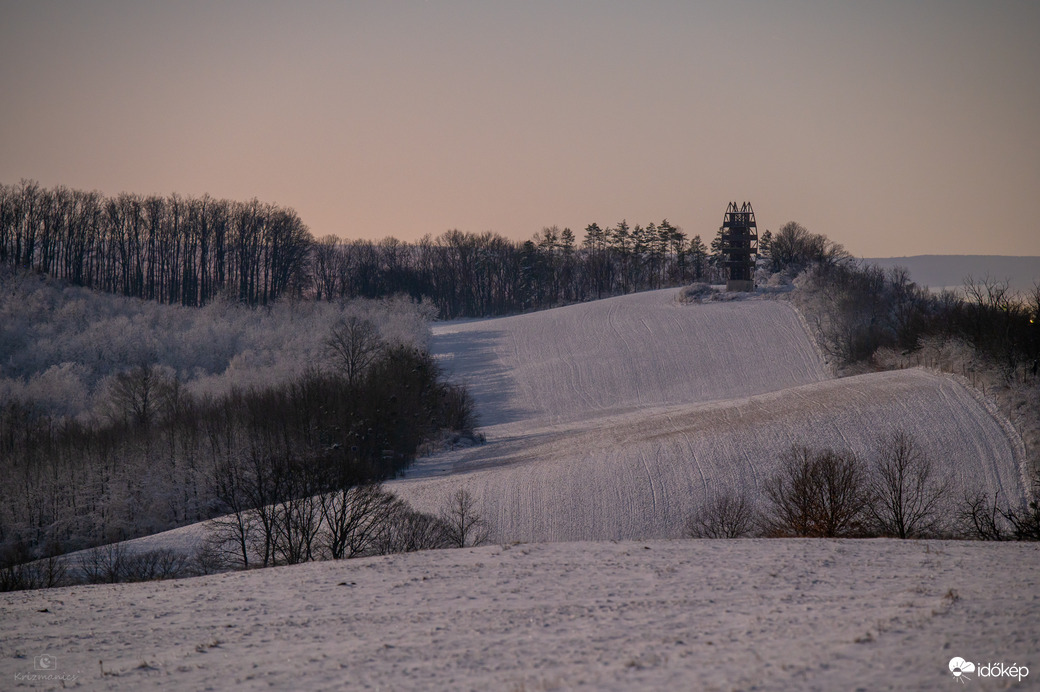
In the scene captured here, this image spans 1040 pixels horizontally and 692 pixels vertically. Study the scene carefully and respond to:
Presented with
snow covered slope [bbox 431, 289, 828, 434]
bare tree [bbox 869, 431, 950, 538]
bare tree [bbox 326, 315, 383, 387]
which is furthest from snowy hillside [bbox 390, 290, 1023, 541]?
bare tree [bbox 326, 315, 383, 387]

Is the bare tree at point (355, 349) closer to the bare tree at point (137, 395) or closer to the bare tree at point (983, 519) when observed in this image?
the bare tree at point (137, 395)

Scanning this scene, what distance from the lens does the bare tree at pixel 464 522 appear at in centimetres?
2936

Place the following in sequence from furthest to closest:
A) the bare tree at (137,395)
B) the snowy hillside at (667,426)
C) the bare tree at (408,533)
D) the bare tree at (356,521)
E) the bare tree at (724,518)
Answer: the bare tree at (137,395), the snowy hillside at (667,426), the bare tree at (724,518), the bare tree at (408,533), the bare tree at (356,521)

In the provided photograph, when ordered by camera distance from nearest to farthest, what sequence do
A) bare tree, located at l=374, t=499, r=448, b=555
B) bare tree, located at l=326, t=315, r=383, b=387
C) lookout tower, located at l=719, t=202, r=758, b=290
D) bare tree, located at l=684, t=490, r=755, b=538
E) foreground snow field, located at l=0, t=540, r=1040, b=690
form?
foreground snow field, located at l=0, t=540, r=1040, b=690, bare tree, located at l=374, t=499, r=448, b=555, bare tree, located at l=684, t=490, r=755, b=538, bare tree, located at l=326, t=315, r=383, b=387, lookout tower, located at l=719, t=202, r=758, b=290

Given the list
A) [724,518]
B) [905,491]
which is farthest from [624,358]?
[724,518]

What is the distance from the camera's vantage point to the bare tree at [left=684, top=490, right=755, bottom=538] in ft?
97.0

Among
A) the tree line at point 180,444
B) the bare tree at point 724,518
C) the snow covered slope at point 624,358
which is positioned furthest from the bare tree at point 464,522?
the snow covered slope at point 624,358

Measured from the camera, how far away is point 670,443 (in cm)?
4209

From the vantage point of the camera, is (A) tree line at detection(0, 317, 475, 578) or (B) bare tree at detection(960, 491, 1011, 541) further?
(A) tree line at detection(0, 317, 475, 578)

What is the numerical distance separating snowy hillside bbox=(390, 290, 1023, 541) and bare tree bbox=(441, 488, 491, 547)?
0.89m

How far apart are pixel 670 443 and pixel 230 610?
3037 centimetres

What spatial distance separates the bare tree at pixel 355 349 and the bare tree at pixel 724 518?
36202 mm

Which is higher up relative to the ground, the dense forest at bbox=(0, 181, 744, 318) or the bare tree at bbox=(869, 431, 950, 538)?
the dense forest at bbox=(0, 181, 744, 318)

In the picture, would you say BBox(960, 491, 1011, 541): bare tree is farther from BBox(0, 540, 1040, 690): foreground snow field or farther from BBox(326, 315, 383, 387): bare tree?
BBox(326, 315, 383, 387): bare tree
